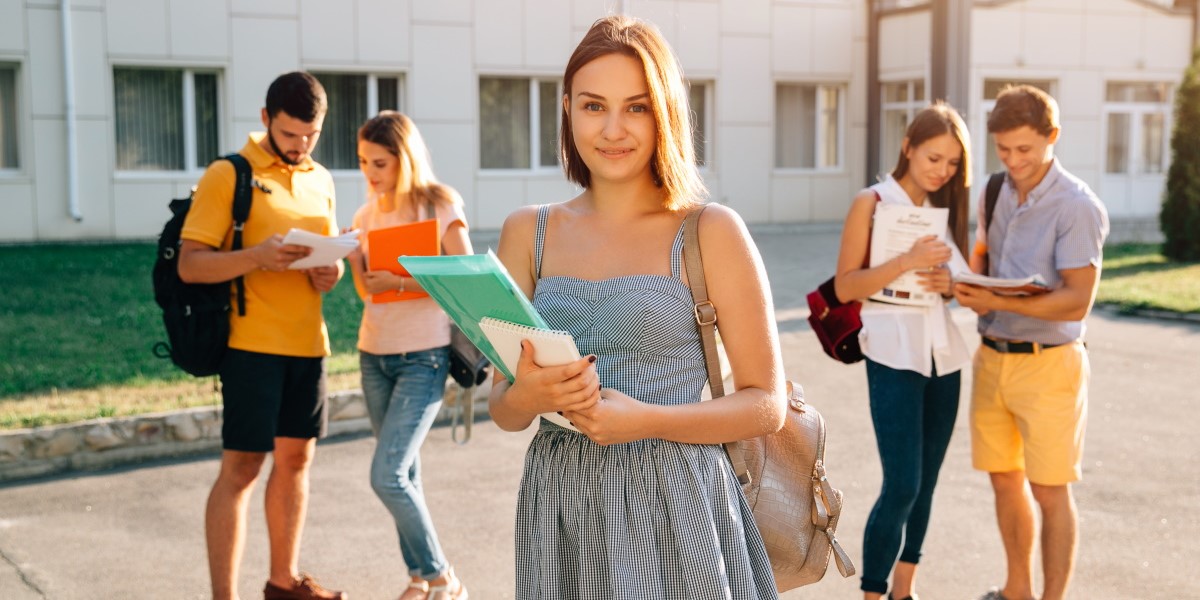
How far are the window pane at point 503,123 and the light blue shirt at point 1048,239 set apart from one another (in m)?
17.7

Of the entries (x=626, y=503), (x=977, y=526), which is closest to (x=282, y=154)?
(x=626, y=503)

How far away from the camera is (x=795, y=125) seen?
2512cm

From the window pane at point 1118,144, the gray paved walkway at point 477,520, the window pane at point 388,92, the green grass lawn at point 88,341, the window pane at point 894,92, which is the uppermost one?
the window pane at point 894,92

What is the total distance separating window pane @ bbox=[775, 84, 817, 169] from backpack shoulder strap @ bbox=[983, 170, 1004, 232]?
1989 cm

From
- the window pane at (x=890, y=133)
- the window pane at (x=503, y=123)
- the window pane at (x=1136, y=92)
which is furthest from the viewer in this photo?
the window pane at (x=1136, y=92)

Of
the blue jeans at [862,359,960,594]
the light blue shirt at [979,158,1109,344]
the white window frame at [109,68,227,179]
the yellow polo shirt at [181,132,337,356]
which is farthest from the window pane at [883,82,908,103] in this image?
the yellow polo shirt at [181,132,337,356]

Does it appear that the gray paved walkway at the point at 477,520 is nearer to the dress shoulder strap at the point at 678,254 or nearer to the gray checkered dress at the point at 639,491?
the gray checkered dress at the point at 639,491

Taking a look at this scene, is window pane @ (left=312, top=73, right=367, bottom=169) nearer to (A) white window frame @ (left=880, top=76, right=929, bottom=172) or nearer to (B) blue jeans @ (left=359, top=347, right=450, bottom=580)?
(A) white window frame @ (left=880, top=76, right=929, bottom=172)

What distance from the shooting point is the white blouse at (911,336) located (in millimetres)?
4805

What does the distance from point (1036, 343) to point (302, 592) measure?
324 cm

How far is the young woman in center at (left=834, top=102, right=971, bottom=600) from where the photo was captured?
4.78m

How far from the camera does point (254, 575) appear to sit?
5609mm

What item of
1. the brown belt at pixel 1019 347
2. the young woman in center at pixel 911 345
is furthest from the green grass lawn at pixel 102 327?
the brown belt at pixel 1019 347

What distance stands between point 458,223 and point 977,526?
10.2 ft
